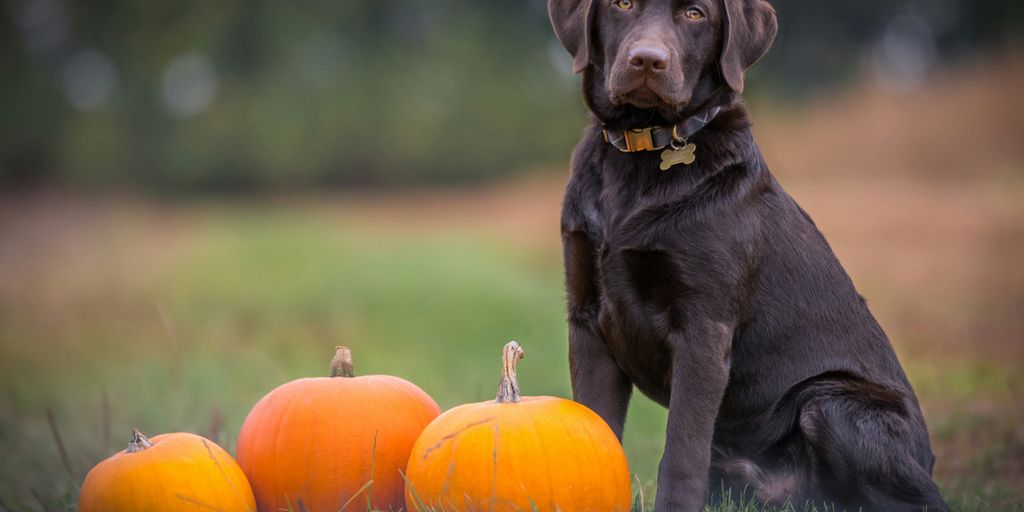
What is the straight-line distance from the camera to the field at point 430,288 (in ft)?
17.4

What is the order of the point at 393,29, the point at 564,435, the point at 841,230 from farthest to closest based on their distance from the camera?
the point at 393,29, the point at 841,230, the point at 564,435

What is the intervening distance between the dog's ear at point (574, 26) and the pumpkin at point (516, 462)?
3.66ft

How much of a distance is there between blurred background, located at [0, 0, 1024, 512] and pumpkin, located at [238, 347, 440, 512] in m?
0.86

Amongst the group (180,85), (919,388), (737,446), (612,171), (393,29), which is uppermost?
(393,29)

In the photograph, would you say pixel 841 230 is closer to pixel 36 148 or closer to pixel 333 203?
pixel 333 203

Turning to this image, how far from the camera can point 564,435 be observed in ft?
8.96

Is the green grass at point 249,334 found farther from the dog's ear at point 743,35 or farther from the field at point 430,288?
the dog's ear at point 743,35

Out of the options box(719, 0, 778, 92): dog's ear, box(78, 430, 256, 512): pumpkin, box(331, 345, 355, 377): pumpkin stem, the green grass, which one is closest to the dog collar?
box(719, 0, 778, 92): dog's ear

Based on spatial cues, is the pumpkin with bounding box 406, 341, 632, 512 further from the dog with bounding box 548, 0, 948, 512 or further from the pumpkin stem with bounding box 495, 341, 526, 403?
the dog with bounding box 548, 0, 948, 512

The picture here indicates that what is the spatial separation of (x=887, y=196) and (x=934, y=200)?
2.02ft

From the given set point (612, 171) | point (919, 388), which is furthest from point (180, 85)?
point (612, 171)

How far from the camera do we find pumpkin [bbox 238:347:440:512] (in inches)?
115

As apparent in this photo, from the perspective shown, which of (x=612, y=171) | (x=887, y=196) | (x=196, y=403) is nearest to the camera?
(x=612, y=171)

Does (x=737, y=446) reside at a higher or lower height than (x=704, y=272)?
lower
